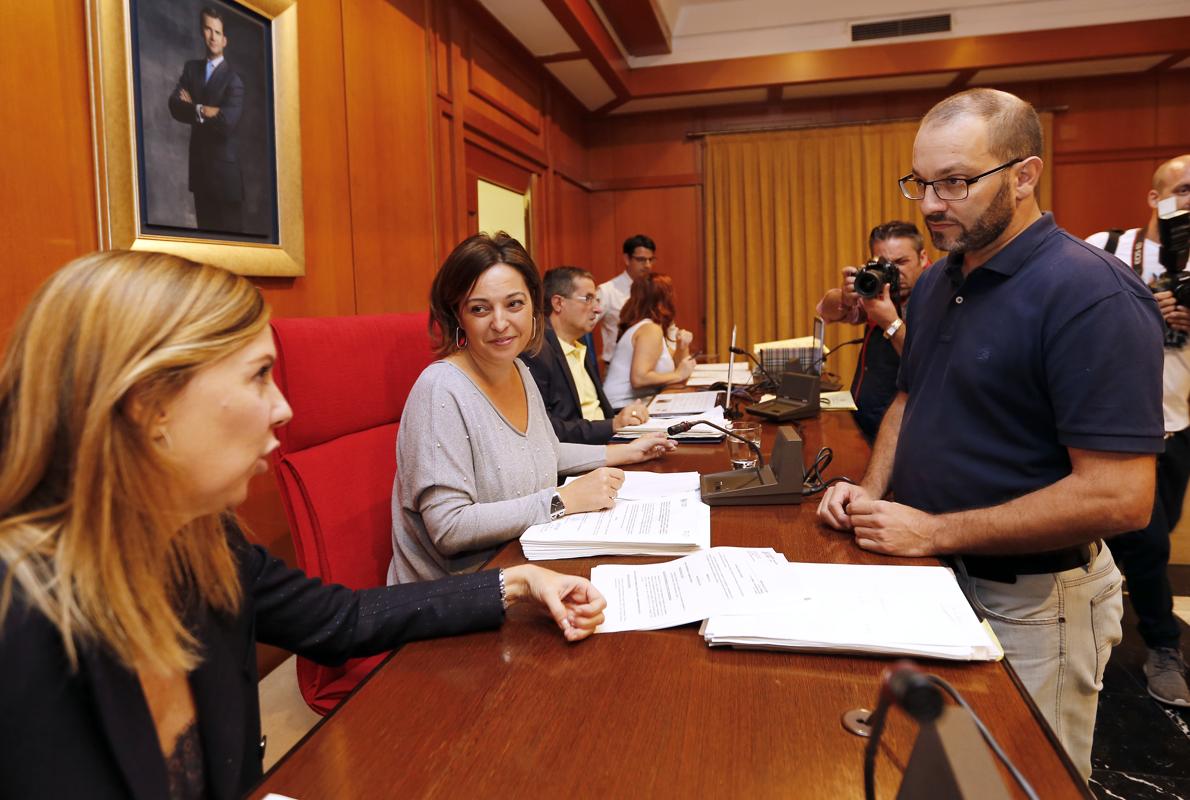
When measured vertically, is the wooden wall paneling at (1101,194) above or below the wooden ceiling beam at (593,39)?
below

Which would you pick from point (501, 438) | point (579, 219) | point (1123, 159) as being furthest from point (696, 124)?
point (501, 438)

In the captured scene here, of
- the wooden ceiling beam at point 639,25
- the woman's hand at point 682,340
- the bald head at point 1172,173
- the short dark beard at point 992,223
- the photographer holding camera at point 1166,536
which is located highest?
the wooden ceiling beam at point 639,25

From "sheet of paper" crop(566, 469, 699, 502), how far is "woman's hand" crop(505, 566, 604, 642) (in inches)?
19.4

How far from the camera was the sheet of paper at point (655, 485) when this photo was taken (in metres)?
1.53

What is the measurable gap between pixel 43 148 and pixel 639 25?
13.5 feet

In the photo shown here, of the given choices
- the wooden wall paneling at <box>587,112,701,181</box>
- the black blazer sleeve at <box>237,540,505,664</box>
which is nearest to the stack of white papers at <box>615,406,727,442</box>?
the black blazer sleeve at <box>237,540,505,664</box>

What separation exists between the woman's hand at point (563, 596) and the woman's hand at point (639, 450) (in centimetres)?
88

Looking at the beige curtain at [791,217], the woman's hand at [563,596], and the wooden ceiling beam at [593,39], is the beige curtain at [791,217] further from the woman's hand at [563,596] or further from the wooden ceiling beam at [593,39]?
the woman's hand at [563,596]

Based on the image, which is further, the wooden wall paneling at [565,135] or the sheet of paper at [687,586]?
the wooden wall paneling at [565,135]

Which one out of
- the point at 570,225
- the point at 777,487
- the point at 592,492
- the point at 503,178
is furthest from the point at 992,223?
the point at 570,225

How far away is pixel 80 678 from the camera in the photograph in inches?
23.6

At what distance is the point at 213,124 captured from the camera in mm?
2170

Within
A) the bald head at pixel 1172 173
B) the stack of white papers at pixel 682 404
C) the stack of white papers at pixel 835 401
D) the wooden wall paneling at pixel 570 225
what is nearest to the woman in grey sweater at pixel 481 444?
the stack of white papers at pixel 682 404

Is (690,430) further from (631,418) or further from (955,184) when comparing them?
(955,184)
